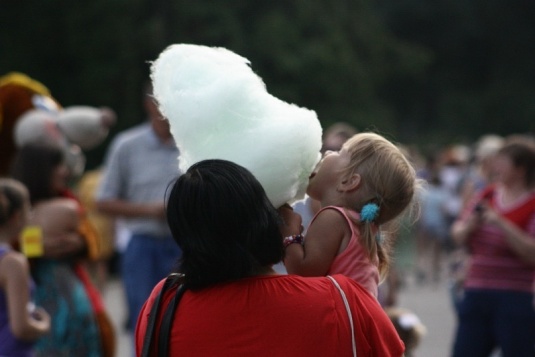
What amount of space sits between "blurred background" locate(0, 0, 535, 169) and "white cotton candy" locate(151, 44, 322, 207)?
9887 millimetres

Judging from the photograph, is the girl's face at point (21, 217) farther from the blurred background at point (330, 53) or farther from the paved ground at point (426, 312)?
the blurred background at point (330, 53)

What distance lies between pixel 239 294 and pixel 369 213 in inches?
22.6

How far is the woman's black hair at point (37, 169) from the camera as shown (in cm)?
579

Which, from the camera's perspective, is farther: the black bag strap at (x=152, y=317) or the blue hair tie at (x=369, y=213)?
the blue hair tie at (x=369, y=213)

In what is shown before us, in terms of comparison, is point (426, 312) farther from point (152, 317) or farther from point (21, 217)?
point (152, 317)

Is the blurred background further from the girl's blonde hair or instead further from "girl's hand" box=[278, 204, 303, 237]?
"girl's hand" box=[278, 204, 303, 237]

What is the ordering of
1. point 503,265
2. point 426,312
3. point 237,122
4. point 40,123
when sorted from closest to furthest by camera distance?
point 237,122, point 503,265, point 40,123, point 426,312

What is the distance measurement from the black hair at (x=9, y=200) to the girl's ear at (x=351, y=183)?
225cm

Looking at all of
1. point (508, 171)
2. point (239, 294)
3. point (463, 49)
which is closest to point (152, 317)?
point (239, 294)

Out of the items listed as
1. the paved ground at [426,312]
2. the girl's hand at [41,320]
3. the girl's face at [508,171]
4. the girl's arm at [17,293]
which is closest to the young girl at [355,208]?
the girl's arm at [17,293]

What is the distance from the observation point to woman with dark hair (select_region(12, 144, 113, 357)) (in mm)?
5773

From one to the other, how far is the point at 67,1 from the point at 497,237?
1806 centimetres

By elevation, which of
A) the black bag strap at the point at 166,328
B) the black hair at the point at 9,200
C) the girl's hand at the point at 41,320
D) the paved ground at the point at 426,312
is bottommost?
the paved ground at the point at 426,312

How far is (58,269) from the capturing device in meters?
5.86
